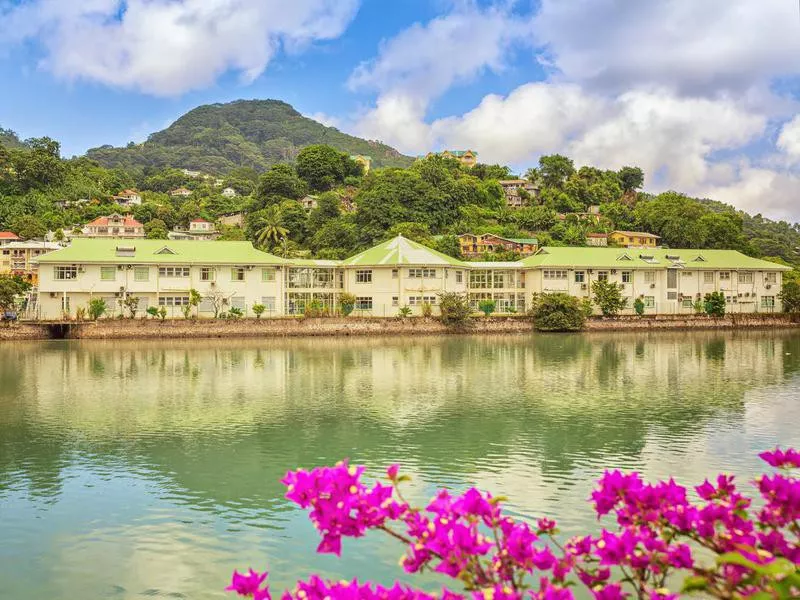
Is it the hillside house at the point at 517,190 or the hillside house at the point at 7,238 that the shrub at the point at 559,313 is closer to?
the hillside house at the point at 517,190

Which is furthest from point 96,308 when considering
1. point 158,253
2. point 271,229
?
point 271,229

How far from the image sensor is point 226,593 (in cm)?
782

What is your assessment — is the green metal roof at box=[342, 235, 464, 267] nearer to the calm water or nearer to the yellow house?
the calm water

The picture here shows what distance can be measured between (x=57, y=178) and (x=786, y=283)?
8307 cm

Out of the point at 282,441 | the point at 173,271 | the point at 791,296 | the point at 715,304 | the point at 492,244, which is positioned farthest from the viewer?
the point at 492,244

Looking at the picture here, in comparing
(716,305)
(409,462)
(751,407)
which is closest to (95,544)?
(409,462)

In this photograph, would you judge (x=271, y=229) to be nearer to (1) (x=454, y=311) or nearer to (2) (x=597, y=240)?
(1) (x=454, y=311)

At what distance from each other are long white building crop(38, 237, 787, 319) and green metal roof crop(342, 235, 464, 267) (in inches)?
3.0

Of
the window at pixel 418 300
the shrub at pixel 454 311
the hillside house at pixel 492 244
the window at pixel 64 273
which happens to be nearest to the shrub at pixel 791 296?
the hillside house at pixel 492 244

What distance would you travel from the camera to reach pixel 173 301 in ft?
148

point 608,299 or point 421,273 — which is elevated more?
point 421,273

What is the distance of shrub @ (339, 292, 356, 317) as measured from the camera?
47.4 metres

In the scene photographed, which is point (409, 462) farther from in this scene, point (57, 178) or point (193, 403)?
point (57, 178)

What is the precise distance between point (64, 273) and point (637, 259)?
39988 millimetres
